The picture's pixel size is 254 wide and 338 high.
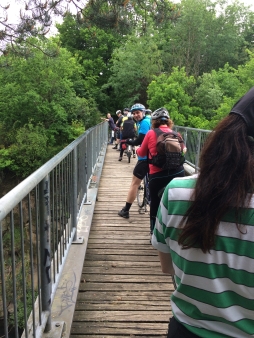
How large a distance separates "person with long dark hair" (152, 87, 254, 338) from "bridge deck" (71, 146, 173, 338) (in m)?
1.99

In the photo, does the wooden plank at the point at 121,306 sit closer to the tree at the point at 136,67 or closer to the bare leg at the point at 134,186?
the bare leg at the point at 134,186

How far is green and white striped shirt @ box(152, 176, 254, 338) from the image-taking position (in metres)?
1.12

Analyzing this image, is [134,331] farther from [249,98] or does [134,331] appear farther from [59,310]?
[249,98]

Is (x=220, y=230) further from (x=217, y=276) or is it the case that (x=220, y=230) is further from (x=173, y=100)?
(x=173, y=100)

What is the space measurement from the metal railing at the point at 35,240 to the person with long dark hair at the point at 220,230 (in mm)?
688

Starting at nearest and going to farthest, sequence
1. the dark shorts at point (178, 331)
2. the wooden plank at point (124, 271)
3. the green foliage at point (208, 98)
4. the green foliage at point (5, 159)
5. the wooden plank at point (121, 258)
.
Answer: the dark shorts at point (178, 331), the wooden plank at point (124, 271), the wooden plank at point (121, 258), the green foliage at point (5, 159), the green foliage at point (208, 98)

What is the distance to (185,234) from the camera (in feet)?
3.89

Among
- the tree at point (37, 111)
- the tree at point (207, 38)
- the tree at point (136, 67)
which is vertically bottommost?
the tree at point (37, 111)

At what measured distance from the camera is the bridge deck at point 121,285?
10.0 ft

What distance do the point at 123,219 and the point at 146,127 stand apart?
1.65 metres

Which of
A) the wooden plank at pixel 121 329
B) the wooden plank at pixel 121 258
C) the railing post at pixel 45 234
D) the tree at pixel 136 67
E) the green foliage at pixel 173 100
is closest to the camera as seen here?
the railing post at pixel 45 234

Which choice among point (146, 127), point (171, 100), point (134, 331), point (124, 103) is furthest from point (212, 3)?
point (134, 331)

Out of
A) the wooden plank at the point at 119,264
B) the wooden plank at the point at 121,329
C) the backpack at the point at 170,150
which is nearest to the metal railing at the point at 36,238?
the wooden plank at the point at 121,329

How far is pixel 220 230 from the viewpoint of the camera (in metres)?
1.13
